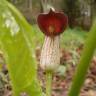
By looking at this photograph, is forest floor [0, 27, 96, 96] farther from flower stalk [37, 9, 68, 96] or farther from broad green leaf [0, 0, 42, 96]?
broad green leaf [0, 0, 42, 96]

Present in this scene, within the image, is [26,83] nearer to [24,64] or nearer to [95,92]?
[24,64]

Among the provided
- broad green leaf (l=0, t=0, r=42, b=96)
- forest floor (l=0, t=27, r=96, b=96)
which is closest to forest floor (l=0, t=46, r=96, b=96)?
forest floor (l=0, t=27, r=96, b=96)

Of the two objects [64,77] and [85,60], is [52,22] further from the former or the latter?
[64,77]

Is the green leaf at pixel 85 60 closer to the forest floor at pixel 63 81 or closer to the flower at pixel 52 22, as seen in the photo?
the flower at pixel 52 22

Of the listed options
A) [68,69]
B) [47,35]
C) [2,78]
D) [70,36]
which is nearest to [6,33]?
[47,35]

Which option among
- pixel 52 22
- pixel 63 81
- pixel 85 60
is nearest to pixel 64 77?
pixel 63 81

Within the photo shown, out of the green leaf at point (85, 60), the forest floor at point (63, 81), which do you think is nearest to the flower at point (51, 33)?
the green leaf at point (85, 60)

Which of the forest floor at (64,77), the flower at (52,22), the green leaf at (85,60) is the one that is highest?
the flower at (52,22)
